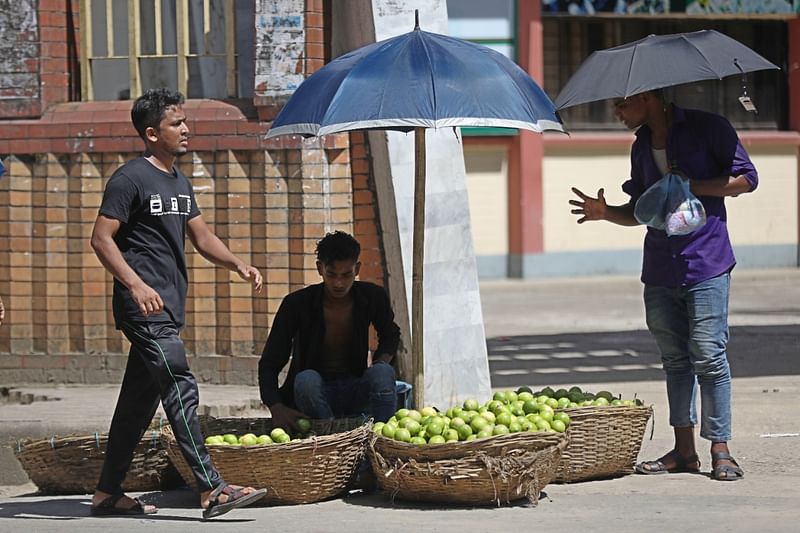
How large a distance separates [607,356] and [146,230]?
20.5ft

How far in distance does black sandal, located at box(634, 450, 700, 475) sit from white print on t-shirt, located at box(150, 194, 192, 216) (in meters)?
2.55

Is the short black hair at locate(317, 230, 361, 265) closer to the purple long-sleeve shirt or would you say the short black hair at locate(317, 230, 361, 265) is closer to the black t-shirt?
the black t-shirt

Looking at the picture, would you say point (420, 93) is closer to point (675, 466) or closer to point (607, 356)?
point (675, 466)

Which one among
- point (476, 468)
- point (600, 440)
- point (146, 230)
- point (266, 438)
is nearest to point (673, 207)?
point (600, 440)

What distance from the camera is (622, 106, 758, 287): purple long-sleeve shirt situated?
22.5 feet

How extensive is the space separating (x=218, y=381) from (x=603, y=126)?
1149 cm

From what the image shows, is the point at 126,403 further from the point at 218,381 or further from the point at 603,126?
the point at 603,126

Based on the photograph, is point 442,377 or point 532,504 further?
point 442,377

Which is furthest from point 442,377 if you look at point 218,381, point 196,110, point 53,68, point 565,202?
point 565,202

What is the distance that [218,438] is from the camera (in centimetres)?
667

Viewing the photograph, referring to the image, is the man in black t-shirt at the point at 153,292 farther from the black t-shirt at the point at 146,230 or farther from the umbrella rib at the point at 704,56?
the umbrella rib at the point at 704,56

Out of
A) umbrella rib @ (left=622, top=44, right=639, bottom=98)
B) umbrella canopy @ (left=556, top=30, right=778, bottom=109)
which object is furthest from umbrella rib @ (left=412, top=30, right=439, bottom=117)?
umbrella rib @ (left=622, top=44, right=639, bottom=98)

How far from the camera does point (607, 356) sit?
11836 mm

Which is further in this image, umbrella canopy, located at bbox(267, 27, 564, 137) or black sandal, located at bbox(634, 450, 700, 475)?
black sandal, located at bbox(634, 450, 700, 475)
